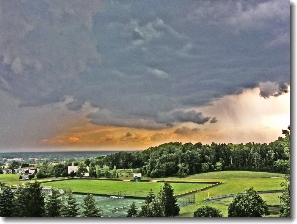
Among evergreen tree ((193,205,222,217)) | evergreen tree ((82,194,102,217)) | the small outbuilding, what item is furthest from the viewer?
the small outbuilding

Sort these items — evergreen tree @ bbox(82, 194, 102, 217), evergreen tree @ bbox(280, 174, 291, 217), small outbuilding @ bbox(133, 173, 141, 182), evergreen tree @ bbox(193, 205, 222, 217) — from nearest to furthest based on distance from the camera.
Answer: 1. evergreen tree @ bbox(280, 174, 291, 217)
2. evergreen tree @ bbox(193, 205, 222, 217)
3. evergreen tree @ bbox(82, 194, 102, 217)
4. small outbuilding @ bbox(133, 173, 141, 182)

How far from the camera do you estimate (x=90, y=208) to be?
4.71 meters

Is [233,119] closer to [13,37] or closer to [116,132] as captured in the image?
[116,132]

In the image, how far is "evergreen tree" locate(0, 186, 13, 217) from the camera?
15.7 ft

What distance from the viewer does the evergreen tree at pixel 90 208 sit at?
4695mm

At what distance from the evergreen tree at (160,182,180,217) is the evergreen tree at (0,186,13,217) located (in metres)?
1.81

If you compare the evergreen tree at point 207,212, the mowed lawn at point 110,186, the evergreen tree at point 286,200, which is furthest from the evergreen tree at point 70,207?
the evergreen tree at point 286,200

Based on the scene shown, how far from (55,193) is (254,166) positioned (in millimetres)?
2384

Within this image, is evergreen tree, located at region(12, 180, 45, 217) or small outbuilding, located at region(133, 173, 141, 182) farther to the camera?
small outbuilding, located at region(133, 173, 141, 182)

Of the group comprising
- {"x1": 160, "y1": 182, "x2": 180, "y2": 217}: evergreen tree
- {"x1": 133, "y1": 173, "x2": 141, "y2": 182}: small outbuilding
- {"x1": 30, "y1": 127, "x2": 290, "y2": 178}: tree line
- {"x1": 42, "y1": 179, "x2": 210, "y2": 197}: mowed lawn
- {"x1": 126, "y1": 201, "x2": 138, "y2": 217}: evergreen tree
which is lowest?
{"x1": 126, "y1": 201, "x2": 138, "y2": 217}: evergreen tree

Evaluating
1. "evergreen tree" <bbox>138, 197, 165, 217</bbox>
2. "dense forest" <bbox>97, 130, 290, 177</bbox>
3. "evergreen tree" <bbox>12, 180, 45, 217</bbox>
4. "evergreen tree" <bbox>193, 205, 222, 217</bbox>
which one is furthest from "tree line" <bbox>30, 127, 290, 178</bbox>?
"evergreen tree" <bbox>193, 205, 222, 217</bbox>

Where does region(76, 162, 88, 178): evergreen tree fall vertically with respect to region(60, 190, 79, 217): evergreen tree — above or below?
above

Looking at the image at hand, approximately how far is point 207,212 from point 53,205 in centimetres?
181

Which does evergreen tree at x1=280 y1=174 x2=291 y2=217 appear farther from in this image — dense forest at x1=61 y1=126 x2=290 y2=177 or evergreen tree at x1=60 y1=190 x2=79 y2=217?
evergreen tree at x1=60 y1=190 x2=79 y2=217
